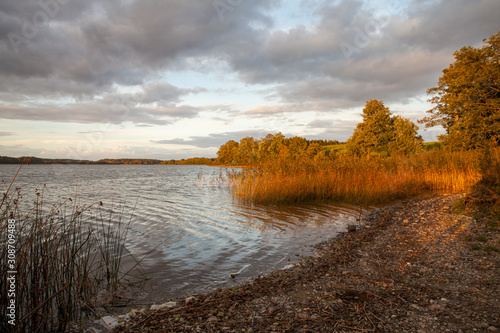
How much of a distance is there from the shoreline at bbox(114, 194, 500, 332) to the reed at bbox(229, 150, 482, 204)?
7.89 m

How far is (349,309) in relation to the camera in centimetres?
344

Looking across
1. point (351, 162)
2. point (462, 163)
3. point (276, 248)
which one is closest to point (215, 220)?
point (276, 248)

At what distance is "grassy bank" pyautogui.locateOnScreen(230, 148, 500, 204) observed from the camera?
46.5 feet

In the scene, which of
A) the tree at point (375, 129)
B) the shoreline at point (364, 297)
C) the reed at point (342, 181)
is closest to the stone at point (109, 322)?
the shoreline at point (364, 297)

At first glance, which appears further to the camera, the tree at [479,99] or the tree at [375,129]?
the tree at [375,129]

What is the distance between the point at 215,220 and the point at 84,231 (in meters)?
4.60

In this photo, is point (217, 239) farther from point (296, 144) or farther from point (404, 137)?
point (296, 144)

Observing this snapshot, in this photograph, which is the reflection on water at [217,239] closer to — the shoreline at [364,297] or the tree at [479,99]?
the shoreline at [364,297]

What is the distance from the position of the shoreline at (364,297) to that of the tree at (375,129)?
3817 centimetres

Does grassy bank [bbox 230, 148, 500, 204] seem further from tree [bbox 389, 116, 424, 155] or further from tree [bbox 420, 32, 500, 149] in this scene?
tree [bbox 389, 116, 424, 155]

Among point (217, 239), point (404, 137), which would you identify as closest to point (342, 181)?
point (217, 239)

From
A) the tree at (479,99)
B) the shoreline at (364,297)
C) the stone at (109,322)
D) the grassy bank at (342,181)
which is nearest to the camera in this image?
the shoreline at (364,297)

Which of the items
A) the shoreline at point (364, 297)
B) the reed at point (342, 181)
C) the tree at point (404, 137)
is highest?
the tree at point (404, 137)

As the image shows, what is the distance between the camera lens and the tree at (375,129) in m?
41.5
